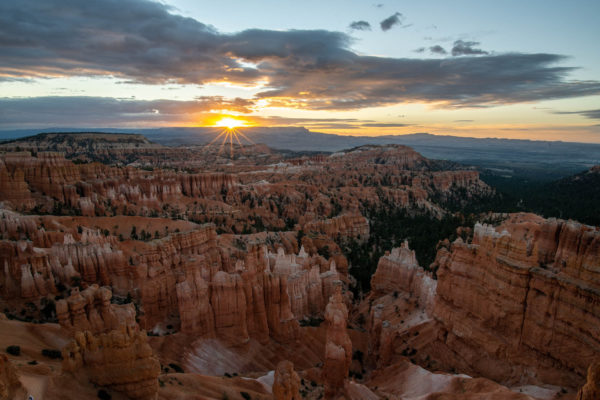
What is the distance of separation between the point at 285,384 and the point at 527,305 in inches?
502

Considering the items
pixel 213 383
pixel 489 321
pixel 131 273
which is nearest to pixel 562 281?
pixel 489 321

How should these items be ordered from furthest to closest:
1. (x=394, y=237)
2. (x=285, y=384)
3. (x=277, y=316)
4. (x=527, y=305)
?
(x=394, y=237) → (x=277, y=316) → (x=527, y=305) → (x=285, y=384)

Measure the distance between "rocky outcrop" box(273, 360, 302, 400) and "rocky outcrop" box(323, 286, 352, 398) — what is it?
14.3ft

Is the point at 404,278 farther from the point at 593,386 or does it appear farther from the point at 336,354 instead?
the point at 593,386

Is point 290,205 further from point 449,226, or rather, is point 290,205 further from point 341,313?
point 341,313

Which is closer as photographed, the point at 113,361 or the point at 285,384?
the point at 113,361

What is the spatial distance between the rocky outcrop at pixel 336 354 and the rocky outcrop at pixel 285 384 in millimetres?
4359

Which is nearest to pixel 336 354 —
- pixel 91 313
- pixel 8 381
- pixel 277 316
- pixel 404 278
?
pixel 277 316

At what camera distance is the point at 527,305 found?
56.9 ft

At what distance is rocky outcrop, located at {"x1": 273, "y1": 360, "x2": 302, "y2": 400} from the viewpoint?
516 inches

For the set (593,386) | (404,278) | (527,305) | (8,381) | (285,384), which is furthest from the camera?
(404,278)

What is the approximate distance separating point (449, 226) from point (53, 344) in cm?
5906

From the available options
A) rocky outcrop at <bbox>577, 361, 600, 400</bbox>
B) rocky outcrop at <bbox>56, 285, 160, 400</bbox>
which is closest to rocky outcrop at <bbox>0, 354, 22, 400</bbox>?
rocky outcrop at <bbox>56, 285, 160, 400</bbox>

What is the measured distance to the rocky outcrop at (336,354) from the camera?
1747 cm
